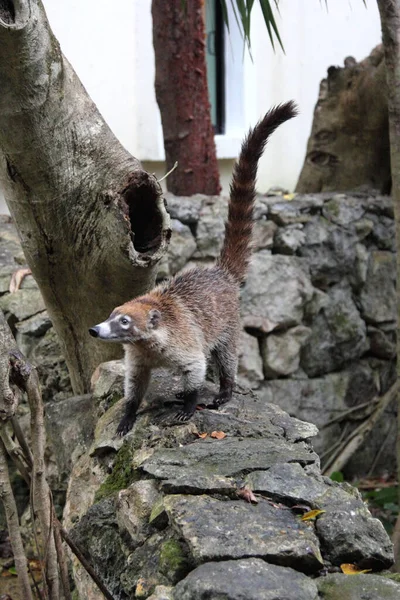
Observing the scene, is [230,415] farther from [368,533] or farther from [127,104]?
[127,104]

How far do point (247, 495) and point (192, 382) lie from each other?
926 millimetres

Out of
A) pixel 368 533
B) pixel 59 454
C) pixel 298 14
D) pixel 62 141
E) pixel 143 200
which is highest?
pixel 298 14

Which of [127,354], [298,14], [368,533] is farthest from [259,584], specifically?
[298,14]

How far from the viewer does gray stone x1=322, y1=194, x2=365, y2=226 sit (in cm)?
555

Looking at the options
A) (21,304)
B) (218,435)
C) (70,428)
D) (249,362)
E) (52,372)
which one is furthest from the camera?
(249,362)

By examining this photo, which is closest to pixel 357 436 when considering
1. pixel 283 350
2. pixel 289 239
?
pixel 283 350

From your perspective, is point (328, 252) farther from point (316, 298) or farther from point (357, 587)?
point (357, 587)

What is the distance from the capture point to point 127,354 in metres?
3.18

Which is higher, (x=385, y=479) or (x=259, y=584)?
(x=259, y=584)

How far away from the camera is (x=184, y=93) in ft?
17.4

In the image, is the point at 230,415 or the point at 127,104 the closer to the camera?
the point at 230,415

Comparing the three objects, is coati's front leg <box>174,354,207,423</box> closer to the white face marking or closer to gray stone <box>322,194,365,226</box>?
the white face marking

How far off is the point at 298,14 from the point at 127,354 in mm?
4485

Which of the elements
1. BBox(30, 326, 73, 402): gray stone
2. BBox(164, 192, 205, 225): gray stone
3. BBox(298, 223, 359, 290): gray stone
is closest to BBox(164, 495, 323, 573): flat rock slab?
BBox(30, 326, 73, 402): gray stone
